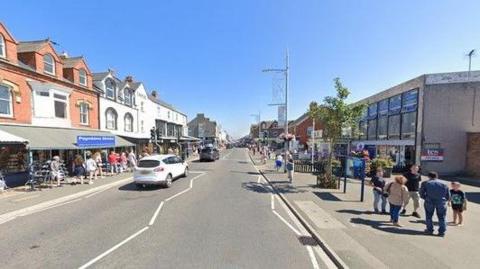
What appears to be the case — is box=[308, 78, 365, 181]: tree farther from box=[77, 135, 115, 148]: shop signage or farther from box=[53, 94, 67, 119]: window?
box=[53, 94, 67, 119]: window

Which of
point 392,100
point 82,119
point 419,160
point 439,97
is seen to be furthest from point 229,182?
point 392,100

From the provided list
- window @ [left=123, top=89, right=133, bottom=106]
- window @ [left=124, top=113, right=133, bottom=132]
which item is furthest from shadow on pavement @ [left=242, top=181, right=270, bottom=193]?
window @ [left=123, top=89, right=133, bottom=106]

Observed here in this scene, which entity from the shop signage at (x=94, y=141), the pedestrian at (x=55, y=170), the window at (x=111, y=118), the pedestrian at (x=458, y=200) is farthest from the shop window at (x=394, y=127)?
the window at (x=111, y=118)

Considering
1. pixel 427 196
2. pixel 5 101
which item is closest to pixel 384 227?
pixel 427 196

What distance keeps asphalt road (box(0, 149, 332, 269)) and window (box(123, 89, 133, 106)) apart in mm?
19020

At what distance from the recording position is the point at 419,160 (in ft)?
65.2

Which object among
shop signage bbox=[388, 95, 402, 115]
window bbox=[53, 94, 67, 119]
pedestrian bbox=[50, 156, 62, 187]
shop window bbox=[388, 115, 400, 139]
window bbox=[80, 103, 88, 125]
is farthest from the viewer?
shop window bbox=[388, 115, 400, 139]

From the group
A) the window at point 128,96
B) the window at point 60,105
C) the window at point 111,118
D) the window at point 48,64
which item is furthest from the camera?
the window at point 128,96

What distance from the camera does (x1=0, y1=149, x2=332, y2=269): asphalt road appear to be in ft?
17.6

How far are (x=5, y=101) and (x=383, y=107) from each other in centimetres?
2977

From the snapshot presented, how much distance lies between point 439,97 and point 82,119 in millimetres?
26881

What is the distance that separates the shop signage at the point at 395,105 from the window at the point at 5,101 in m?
27.9

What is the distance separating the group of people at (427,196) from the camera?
6825mm

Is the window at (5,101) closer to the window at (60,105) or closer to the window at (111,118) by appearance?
the window at (60,105)
